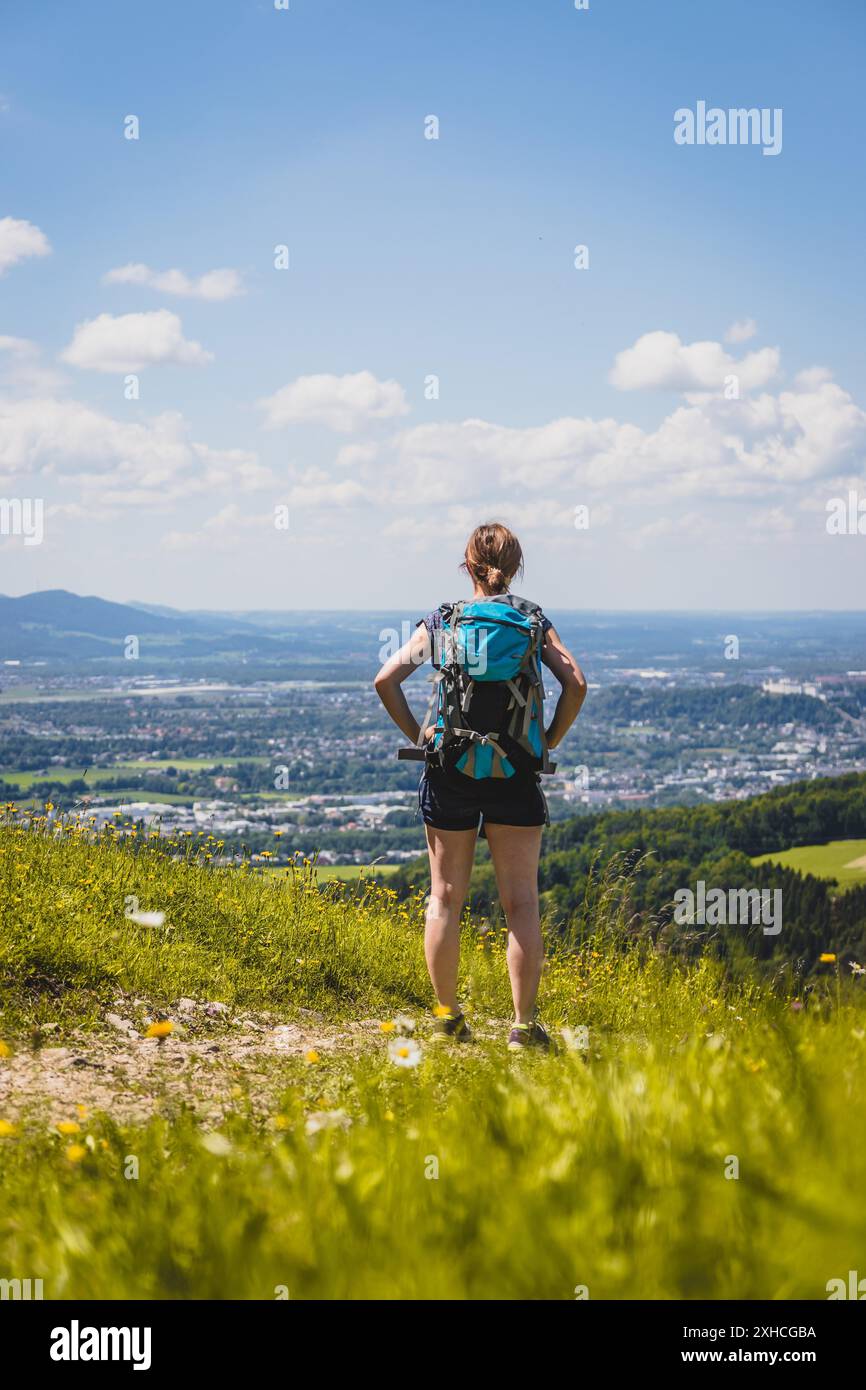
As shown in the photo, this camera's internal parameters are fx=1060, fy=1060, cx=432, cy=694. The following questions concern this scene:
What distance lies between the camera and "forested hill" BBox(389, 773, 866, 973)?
696 cm

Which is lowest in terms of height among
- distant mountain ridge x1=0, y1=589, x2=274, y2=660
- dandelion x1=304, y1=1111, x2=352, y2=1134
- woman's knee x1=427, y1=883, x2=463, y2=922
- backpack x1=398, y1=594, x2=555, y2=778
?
dandelion x1=304, y1=1111, x2=352, y2=1134

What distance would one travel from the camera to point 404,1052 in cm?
414

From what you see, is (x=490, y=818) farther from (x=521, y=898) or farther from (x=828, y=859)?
(x=828, y=859)

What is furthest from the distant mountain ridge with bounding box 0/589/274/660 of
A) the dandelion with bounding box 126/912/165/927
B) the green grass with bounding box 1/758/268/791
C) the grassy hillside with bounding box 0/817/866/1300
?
the grassy hillside with bounding box 0/817/866/1300

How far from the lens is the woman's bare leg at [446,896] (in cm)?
489

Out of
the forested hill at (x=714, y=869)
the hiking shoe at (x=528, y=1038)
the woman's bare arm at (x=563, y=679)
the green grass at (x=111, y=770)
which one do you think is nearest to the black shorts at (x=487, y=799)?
the woman's bare arm at (x=563, y=679)

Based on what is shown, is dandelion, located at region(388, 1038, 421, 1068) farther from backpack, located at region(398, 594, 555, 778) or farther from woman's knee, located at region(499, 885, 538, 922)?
backpack, located at region(398, 594, 555, 778)

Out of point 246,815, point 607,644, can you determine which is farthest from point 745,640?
point 246,815

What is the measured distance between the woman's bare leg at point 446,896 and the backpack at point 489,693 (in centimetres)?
39

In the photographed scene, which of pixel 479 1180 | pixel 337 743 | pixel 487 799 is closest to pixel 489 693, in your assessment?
pixel 487 799

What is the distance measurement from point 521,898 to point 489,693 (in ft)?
3.20

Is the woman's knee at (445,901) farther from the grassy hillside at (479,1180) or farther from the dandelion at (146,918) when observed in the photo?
the dandelion at (146,918)

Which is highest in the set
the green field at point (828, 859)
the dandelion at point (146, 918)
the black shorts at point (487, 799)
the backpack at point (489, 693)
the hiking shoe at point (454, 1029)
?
the backpack at point (489, 693)
